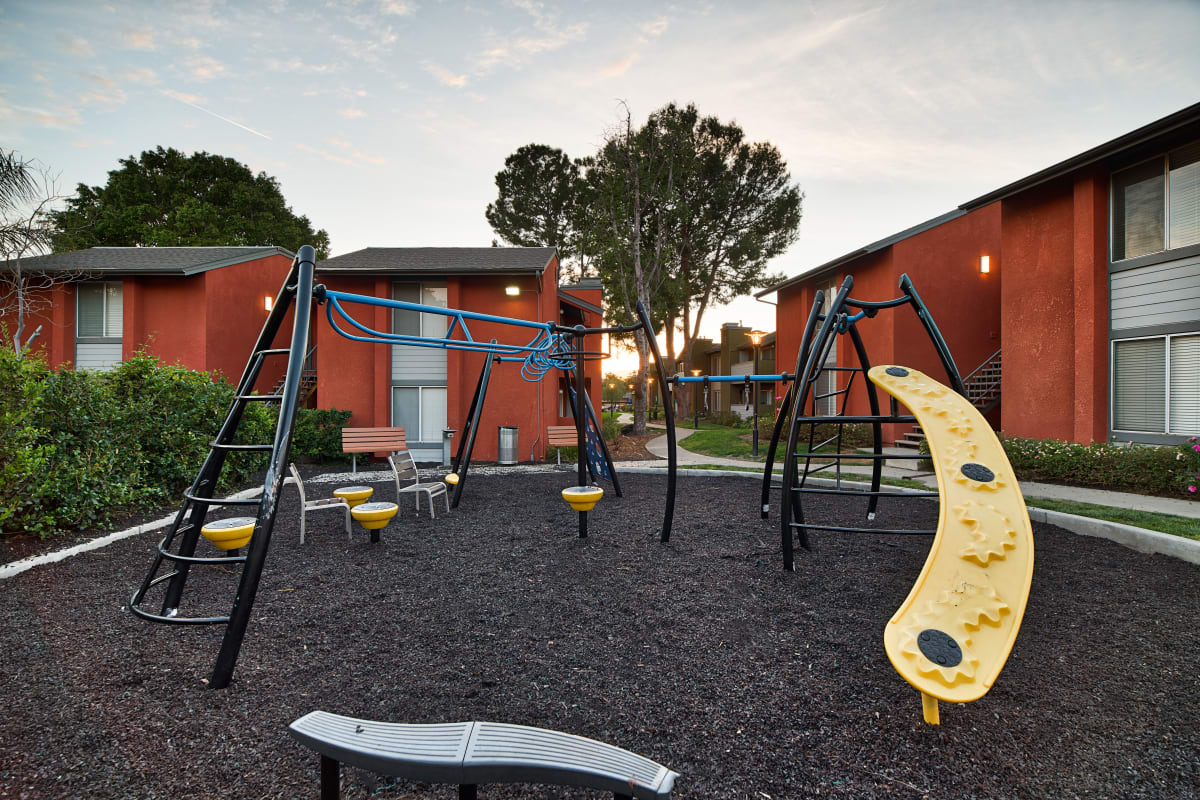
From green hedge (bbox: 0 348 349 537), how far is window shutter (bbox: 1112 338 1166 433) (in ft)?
49.5

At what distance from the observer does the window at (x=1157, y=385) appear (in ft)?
26.3

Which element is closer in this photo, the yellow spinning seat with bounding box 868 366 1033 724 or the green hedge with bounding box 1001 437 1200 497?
the yellow spinning seat with bounding box 868 366 1033 724

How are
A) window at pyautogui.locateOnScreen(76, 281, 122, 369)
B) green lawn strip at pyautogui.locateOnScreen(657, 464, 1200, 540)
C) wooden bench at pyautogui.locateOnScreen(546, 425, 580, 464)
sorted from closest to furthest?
green lawn strip at pyautogui.locateOnScreen(657, 464, 1200, 540) → wooden bench at pyautogui.locateOnScreen(546, 425, 580, 464) → window at pyautogui.locateOnScreen(76, 281, 122, 369)

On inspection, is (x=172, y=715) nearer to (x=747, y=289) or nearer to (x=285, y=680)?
(x=285, y=680)

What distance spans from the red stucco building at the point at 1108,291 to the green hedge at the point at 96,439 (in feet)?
48.4

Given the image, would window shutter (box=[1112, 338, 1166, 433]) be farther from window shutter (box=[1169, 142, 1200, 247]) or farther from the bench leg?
the bench leg

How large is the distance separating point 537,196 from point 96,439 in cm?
2817

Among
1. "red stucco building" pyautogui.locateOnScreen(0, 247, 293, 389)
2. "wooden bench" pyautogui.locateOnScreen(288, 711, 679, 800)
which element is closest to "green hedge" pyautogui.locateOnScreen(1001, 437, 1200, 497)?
"wooden bench" pyautogui.locateOnScreen(288, 711, 679, 800)

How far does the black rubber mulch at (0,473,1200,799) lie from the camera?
1.93 metres

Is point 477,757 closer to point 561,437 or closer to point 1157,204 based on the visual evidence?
point 561,437

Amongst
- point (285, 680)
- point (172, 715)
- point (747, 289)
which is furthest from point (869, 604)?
point (747, 289)

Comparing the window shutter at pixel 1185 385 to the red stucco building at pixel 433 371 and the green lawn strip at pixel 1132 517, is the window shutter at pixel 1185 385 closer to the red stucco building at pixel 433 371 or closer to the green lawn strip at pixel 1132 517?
the green lawn strip at pixel 1132 517

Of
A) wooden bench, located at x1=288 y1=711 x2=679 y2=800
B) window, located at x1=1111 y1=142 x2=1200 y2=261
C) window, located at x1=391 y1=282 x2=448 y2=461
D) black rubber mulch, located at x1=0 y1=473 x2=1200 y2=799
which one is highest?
window, located at x1=1111 y1=142 x2=1200 y2=261

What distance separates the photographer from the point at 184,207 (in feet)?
87.9
